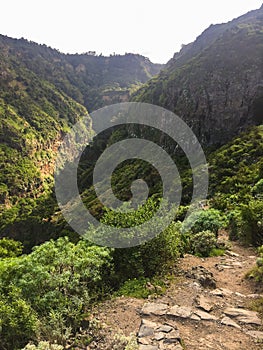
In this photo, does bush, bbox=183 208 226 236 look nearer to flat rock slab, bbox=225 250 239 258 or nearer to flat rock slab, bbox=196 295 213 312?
flat rock slab, bbox=225 250 239 258

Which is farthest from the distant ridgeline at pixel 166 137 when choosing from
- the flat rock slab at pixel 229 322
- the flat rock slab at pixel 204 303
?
the flat rock slab at pixel 229 322

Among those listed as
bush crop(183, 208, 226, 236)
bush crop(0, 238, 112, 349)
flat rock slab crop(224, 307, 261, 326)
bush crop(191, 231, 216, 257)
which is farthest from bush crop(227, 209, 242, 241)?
bush crop(0, 238, 112, 349)

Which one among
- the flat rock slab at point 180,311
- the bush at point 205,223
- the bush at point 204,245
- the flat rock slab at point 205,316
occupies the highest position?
the bush at point 205,223

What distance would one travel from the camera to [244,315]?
7.02 m

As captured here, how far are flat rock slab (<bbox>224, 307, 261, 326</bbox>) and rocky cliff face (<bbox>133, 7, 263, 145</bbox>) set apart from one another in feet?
213

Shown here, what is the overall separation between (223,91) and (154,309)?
75.0 meters

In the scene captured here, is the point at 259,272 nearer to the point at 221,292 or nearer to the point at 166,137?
the point at 221,292

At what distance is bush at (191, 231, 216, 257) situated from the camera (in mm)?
12781

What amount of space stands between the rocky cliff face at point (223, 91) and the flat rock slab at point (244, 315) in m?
64.8

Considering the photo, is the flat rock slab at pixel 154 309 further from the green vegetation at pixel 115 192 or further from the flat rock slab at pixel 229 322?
the flat rock slab at pixel 229 322

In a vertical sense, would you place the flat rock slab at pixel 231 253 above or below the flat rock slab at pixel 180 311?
above

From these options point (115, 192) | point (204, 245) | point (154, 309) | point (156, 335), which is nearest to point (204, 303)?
point (154, 309)

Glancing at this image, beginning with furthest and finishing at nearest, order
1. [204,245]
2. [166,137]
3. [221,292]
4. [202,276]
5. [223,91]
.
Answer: [166,137], [223,91], [204,245], [202,276], [221,292]

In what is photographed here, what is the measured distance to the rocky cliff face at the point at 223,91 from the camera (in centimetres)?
6894
